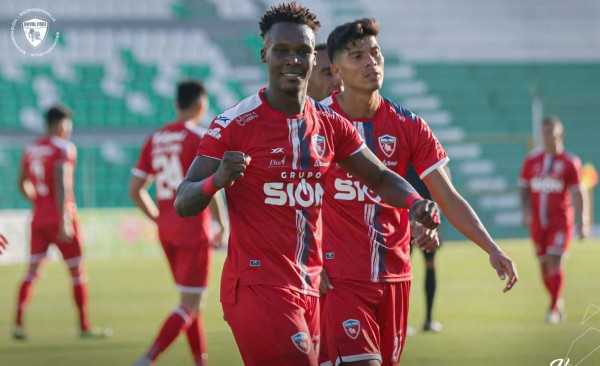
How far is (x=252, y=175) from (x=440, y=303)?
9.12 meters

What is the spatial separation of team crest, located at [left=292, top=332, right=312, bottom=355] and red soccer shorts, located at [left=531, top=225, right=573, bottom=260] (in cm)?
814

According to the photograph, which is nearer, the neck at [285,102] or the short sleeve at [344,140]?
the neck at [285,102]

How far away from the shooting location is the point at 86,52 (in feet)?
91.4

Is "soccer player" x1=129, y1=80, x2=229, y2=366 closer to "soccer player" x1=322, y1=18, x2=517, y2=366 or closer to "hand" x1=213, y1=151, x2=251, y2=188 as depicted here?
"soccer player" x1=322, y1=18, x2=517, y2=366

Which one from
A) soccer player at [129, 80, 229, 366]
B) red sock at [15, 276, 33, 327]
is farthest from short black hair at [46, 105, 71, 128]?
soccer player at [129, 80, 229, 366]

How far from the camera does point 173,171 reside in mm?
8305

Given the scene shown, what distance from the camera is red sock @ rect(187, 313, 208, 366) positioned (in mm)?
8180

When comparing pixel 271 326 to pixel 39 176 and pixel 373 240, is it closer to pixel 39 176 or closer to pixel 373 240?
pixel 373 240

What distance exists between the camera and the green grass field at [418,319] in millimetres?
9109

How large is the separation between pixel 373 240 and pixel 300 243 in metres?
1.01

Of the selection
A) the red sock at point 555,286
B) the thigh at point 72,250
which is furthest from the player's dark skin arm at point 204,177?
the red sock at point 555,286

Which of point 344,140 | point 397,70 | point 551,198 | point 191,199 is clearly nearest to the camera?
point 191,199

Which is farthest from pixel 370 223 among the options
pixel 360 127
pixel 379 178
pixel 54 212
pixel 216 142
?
pixel 54 212

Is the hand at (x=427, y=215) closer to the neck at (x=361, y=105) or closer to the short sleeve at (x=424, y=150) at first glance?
the short sleeve at (x=424, y=150)
